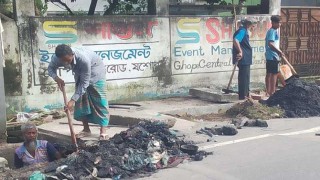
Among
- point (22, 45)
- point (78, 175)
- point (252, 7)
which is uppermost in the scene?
point (252, 7)

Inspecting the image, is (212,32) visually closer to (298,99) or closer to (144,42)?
(144,42)

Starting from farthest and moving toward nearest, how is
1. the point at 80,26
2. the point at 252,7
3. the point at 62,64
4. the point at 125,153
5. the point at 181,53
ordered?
the point at 252,7
the point at 181,53
the point at 80,26
the point at 62,64
the point at 125,153

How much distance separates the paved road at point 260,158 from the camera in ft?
18.0

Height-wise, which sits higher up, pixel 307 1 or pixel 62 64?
pixel 307 1

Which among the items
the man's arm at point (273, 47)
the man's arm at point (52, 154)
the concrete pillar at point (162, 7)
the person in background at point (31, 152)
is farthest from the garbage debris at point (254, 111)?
the person in background at point (31, 152)

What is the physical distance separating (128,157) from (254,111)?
3833mm

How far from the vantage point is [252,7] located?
44.0 ft

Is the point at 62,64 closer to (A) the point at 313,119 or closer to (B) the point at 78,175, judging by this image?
(B) the point at 78,175

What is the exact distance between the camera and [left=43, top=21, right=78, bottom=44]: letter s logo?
→ 9359 mm

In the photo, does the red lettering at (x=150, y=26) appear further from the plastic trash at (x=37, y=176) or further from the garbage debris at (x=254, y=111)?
the plastic trash at (x=37, y=176)

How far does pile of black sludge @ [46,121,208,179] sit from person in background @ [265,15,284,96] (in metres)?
4.60

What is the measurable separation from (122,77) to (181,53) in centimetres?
166

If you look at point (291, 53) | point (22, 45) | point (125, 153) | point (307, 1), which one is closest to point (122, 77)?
point (22, 45)

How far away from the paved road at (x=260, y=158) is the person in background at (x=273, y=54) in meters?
2.82
